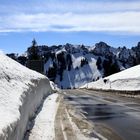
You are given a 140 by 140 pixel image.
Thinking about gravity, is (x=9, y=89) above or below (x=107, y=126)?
above

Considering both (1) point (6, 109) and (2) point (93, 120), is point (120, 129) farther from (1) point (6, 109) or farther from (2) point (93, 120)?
(1) point (6, 109)

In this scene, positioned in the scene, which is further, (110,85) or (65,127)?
(110,85)

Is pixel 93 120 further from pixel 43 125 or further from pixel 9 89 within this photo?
pixel 9 89

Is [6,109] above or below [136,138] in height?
above

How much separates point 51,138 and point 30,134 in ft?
2.55

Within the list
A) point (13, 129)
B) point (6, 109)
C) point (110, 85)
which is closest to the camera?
point (13, 129)

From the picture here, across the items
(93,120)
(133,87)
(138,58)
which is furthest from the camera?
(138,58)

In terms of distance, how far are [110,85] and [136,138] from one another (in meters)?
59.3

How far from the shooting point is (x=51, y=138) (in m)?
12.8

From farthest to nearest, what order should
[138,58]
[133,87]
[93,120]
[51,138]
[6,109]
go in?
[138,58] → [133,87] → [93,120] → [51,138] → [6,109]

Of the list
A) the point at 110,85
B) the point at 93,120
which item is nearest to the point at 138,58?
the point at 110,85

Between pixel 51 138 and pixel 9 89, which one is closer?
pixel 51 138

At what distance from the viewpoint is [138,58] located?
15112 centimetres

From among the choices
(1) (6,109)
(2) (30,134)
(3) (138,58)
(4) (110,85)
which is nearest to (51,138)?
(2) (30,134)
